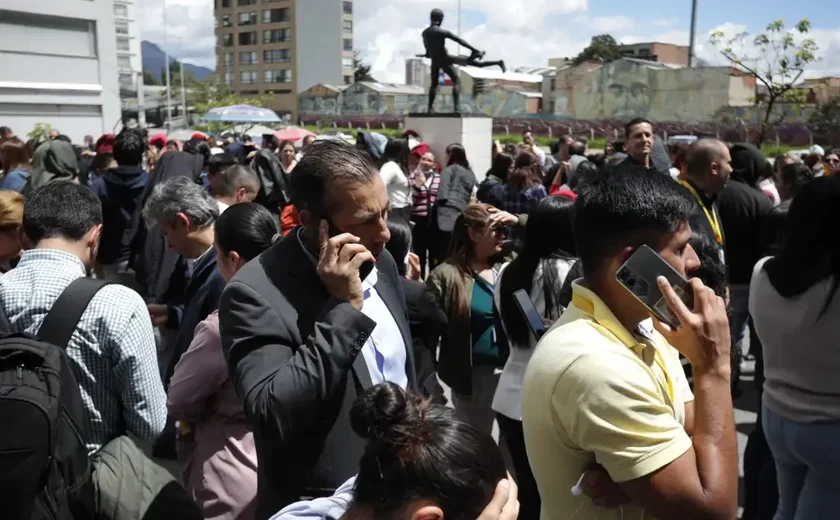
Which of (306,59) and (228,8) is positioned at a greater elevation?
(228,8)

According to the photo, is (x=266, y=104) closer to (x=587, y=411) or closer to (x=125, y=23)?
(x=125, y=23)

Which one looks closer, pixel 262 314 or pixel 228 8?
pixel 262 314

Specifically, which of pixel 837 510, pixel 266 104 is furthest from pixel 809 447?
pixel 266 104

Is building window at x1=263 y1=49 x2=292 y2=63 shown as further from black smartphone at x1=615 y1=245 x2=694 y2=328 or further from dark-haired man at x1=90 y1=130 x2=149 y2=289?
black smartphone at x1=615 y1=245 x2=694 y2=328

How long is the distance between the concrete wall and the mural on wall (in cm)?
409

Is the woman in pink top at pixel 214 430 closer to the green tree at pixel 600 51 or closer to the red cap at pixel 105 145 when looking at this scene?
the red cap at pixel 105 145

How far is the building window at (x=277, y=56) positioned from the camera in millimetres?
92250

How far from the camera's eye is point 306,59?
92.0 meters

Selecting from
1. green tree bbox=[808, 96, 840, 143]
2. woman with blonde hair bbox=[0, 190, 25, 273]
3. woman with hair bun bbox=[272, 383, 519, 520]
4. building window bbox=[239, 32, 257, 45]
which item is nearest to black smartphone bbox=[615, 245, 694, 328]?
woman with hair bun bbox=[272, 383, 519, 520]

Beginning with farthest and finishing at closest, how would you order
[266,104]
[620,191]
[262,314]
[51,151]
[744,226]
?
[266,104], [51,151], [744,226], [262,314], [620,191]

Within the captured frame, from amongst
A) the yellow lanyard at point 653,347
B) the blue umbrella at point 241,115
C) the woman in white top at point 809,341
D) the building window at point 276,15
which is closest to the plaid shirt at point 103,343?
the yellow lanyard at point 653,347

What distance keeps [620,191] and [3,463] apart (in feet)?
5.58

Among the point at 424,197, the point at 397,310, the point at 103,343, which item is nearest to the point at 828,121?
the point at 424,197

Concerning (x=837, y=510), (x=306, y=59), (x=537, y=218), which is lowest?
(x=837, y=510)
